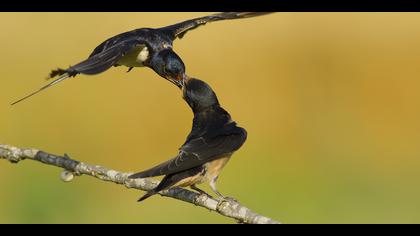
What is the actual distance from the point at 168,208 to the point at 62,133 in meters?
1.49

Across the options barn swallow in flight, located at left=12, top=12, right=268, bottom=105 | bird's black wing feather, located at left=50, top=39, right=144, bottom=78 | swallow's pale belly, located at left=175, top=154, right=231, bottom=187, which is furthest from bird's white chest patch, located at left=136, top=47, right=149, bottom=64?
Answer: swallow's pale belly, located at left=175, top=154, right=231, bottom=187

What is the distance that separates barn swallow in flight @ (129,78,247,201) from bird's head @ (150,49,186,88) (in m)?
1.10

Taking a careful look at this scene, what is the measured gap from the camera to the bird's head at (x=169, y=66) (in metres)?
7.05

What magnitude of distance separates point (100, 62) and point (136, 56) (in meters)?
1.86

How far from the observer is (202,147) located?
537 cm

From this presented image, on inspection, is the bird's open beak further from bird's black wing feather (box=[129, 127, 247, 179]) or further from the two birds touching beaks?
bird's black wing feather (box=[129, 127, 247, 179])

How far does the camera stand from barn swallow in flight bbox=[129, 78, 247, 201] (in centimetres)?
502

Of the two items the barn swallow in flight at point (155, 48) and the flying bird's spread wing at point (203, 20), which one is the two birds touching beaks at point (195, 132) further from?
the flying bird's spread wing at point (203, 20)

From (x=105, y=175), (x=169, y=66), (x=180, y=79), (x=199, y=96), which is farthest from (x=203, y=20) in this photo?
(x=105, y=175)

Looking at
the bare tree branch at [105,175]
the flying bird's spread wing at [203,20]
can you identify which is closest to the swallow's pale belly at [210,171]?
the bare tree branch at [105,175]

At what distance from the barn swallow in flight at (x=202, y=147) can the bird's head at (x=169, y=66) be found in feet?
3.60

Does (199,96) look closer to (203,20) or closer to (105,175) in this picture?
(105,175)

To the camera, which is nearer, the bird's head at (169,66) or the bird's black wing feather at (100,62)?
the bird's black wing feather at (100,62)
